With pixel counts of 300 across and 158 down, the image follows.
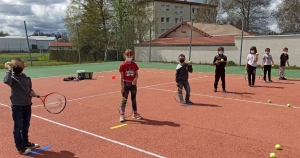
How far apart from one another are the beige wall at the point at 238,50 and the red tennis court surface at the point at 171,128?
1148 cm

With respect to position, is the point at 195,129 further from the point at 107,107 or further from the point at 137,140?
the point at 107,107

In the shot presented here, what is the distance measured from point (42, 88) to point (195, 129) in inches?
368

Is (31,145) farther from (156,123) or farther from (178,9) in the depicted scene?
(178,9)

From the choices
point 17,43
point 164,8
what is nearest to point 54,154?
point 164,8

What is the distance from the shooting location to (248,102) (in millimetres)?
8781

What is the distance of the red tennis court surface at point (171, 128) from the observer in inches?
192

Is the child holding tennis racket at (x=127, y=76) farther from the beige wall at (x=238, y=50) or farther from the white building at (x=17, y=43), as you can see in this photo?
the white building at (x=17, y=43)

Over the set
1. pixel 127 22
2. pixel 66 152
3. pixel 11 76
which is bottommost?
pixel 66 152

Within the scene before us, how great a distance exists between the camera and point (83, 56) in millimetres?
35969

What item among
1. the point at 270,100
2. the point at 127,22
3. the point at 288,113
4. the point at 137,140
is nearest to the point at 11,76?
the point at 137,140

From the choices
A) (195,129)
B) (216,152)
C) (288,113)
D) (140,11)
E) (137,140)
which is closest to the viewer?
(216,152)

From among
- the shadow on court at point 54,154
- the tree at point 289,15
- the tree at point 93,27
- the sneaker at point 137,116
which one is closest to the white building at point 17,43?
the tree at point 93,27

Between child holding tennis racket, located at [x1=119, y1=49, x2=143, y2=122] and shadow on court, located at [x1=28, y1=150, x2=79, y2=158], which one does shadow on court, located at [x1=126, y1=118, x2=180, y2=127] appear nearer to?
child holding tennis racket, located at [x1=119, y1=49, x2=143, y2=122]

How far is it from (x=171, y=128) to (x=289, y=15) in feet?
144
